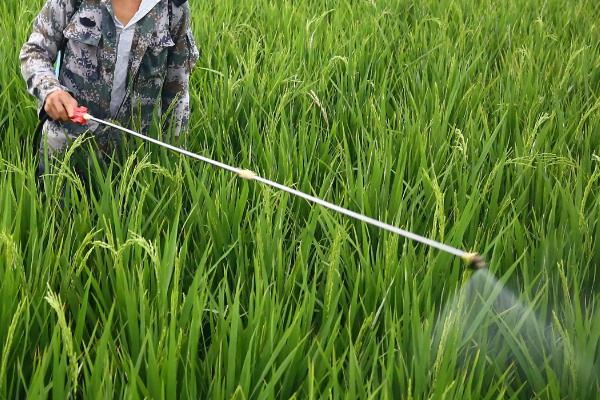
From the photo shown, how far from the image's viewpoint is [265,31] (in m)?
3.02

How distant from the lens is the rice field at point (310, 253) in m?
1.04

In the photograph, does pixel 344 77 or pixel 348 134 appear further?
pixel 344 77

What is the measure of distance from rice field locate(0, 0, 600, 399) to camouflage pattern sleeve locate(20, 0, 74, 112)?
0.16 metres

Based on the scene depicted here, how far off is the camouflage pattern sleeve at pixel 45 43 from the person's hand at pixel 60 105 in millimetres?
80

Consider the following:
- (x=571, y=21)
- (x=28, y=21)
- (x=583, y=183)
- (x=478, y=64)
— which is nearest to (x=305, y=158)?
(x=583, y=183)

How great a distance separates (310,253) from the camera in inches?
59.8

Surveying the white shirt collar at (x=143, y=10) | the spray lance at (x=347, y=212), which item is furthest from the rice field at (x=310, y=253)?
the white shirt collar at (x=143, y=10)

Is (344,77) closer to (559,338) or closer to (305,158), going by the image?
(305,158)

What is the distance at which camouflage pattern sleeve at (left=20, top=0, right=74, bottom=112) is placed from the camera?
1.72 meters

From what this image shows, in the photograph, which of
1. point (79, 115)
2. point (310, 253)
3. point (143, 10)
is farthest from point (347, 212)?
point (143, 10)

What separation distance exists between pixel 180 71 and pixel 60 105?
39 cm

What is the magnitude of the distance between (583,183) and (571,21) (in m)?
1.96

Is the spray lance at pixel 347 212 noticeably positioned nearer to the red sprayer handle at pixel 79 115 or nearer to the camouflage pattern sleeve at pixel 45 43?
the red sprayer handle at pixel 79 115

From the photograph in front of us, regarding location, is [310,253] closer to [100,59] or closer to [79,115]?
[79,115]
